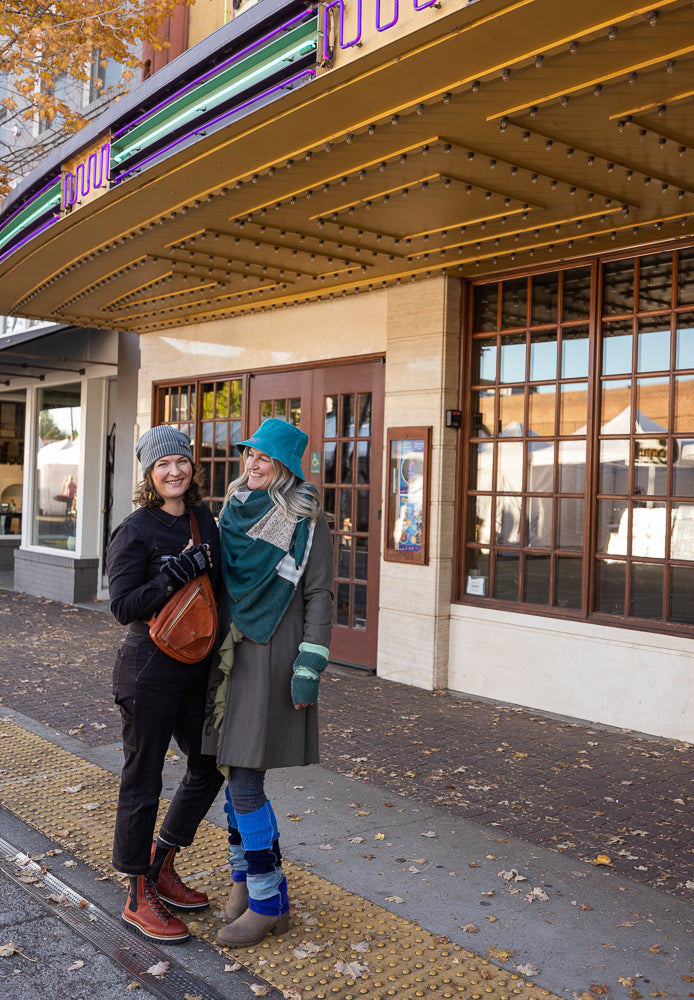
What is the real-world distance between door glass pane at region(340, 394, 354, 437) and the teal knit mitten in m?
5.77

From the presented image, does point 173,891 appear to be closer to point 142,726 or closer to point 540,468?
point 142,726

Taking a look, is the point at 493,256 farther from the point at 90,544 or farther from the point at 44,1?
the point at 90,544

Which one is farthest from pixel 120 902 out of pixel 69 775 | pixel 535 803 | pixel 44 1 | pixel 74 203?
pixel 44 1

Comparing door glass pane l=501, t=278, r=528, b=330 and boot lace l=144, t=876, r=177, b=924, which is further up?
door glass pane l=501, t=278, r=528, b=330

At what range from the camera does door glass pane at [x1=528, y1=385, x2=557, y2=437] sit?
7.59 metres

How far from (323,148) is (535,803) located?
393cm

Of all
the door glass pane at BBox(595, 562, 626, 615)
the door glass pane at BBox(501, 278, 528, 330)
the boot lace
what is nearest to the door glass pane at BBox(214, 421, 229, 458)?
the door glass pane at BBox(501, 278, 528, 330)

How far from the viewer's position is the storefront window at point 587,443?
6754 mm

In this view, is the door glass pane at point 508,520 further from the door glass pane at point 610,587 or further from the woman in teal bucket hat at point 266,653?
the woman in teal bucket hat at point 266,653

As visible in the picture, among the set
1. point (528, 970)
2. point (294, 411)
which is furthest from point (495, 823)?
point (294, 411)

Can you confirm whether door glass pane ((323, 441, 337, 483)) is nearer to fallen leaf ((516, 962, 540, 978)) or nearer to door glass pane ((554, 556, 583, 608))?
door glass pane ((554, 556, 583, 608))

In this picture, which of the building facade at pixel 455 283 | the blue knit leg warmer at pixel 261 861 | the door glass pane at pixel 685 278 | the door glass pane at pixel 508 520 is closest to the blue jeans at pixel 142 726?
the blue knit leg warmer at pixel 261 861

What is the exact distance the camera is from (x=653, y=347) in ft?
22.6

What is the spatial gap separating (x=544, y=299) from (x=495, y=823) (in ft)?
14.3
